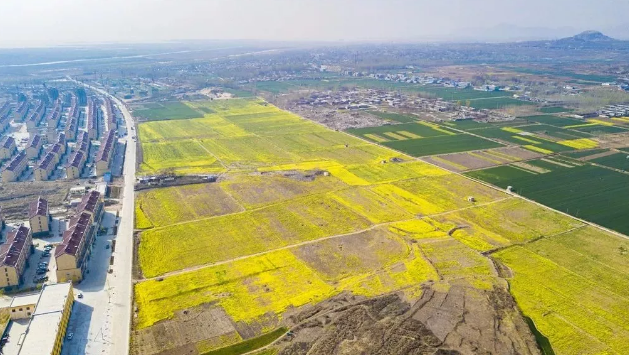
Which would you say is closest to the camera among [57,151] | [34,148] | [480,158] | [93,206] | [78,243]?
[78,243]

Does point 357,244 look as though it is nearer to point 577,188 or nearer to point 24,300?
point 24,300

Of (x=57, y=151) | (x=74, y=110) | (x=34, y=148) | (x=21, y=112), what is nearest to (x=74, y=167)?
(x=57, y=151)

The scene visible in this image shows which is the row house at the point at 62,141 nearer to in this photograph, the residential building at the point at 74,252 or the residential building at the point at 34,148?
the residential building at the point at 34,148

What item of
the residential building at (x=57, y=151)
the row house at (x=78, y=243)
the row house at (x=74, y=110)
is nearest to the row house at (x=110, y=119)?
the row house at (x=74, y=110)

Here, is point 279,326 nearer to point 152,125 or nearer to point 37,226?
point 37,226

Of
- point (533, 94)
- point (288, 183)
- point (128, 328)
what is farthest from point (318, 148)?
point (533, 94)
